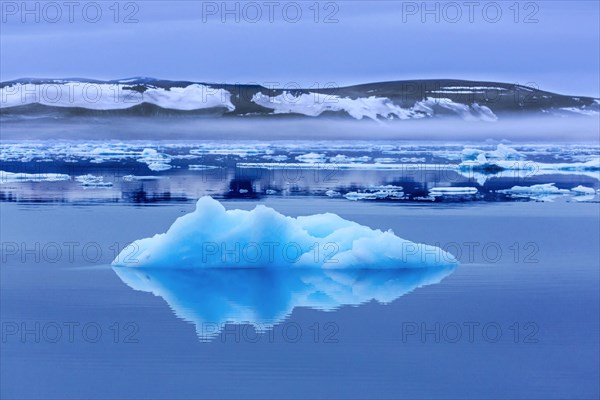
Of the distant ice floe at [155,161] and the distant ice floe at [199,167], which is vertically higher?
the distant ice floe at [155,161]

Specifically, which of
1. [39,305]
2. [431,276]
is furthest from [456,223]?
[39,305]

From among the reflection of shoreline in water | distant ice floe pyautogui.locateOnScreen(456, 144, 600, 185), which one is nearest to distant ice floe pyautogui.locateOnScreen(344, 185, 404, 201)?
distant ice floe pyautogui.locateOnScreen(456, 144, 600, 185)

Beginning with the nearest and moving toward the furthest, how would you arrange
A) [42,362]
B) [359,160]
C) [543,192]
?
[42,362] < [543,192] < [359,160]

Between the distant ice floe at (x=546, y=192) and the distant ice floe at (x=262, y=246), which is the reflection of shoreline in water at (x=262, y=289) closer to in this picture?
the distant ice floe at (x=262, y=246)

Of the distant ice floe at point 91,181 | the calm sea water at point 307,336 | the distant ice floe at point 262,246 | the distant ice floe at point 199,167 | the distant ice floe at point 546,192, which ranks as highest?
the distant ice floe at point 199,167

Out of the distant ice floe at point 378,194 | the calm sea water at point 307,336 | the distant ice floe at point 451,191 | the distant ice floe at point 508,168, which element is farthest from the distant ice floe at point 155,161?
the calm sea water at point 307,336

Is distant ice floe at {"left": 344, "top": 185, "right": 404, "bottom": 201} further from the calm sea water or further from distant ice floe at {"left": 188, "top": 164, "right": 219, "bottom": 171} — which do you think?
distant ice floe at {"left": 188, "top": 164, "right": 219, "bottom": 171}

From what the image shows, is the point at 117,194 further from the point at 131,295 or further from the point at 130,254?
the point at 131,295
